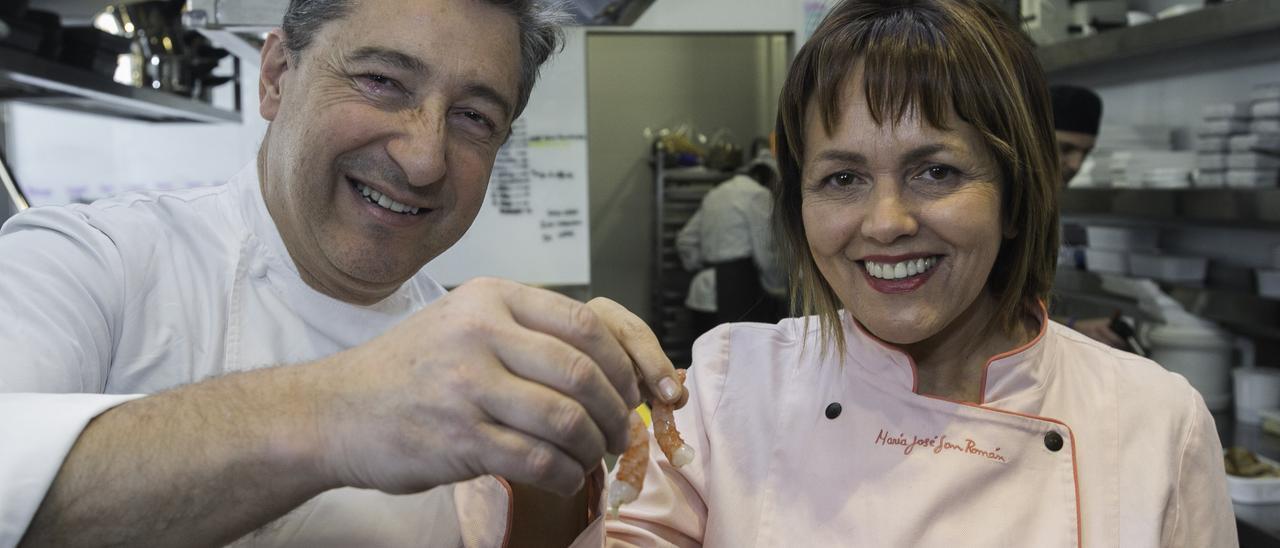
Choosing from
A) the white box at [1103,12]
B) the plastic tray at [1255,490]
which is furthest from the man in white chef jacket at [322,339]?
the white box at [1103,12]

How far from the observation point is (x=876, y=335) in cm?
144

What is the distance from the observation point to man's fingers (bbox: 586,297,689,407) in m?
0.99

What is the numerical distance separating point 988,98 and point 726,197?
5.43 metres

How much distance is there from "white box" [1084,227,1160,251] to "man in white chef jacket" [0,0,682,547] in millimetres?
3266

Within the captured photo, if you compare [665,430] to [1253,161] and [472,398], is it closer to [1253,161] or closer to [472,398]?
[472,398]

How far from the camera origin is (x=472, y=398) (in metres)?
0.75

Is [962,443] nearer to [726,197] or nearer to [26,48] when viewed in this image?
[26,48]

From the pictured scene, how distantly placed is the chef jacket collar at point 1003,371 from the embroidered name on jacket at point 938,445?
0.07 m

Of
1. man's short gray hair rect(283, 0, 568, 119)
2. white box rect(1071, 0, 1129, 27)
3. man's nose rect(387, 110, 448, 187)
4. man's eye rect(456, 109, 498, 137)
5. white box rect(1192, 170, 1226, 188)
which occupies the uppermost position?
white box rect(1071, 0, 1129, 27)

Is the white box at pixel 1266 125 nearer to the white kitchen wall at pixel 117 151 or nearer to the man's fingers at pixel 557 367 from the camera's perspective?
the man's fingers at pixel 557 367

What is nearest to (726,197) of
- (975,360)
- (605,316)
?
(975,360)

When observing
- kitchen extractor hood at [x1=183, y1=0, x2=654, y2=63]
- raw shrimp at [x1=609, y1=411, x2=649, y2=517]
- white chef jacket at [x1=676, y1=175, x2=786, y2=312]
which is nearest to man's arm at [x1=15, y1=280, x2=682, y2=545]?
raw shrimp at [x1=609, y1=411, x2=649, y2=517]

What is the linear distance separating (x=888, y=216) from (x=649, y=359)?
445 mm

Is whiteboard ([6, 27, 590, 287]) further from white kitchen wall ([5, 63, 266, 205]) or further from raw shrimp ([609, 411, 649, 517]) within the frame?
raw shrimp ([609, 411, 649, 517])
